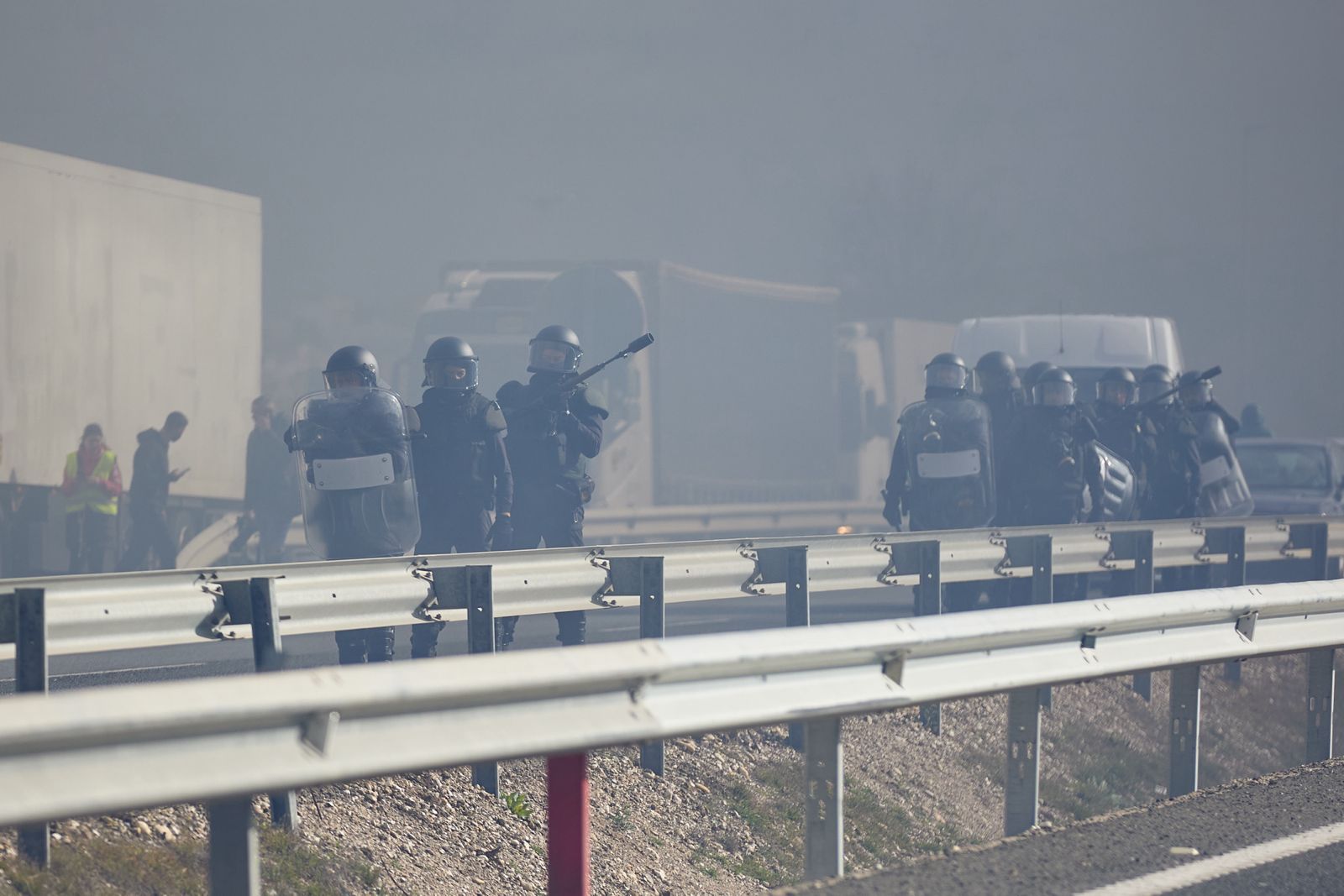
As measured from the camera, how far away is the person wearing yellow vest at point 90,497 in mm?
15633

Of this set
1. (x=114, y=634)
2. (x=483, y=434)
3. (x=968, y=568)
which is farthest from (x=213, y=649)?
(x=114, y=634)

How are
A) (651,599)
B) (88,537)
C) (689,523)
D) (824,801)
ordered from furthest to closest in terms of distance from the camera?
(689,523) < (88,537) < (651,599) < (824,801)

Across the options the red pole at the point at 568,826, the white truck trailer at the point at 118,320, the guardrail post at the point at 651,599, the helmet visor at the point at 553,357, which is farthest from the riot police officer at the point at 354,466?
the white truck trailer at the point at 118,320

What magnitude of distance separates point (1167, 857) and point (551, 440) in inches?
239

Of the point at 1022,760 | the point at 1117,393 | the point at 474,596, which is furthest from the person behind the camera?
the point at 1117,393

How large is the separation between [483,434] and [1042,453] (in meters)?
5.16

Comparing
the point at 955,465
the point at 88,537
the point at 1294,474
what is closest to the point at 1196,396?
the point at 955,465

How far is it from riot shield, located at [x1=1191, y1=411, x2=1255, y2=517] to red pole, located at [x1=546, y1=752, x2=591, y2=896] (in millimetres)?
11333

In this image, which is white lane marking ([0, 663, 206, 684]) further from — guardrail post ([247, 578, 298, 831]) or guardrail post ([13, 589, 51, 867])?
guardrail post ([13, 589, 51, 867])

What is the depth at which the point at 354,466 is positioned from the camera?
358 inches

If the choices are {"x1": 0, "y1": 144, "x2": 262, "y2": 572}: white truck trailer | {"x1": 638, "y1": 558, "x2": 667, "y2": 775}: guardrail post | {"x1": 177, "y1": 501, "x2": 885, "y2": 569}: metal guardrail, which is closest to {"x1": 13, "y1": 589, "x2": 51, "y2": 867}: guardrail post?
{"x1": 638, "y1": 558, "x2": 667, "y2": 775}: guardrail post

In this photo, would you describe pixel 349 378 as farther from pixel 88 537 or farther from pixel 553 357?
pixel 88 537

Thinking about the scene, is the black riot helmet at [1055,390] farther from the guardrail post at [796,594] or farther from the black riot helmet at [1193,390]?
the guardrail post at [796,594]

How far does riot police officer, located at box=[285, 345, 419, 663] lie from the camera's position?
910cm
